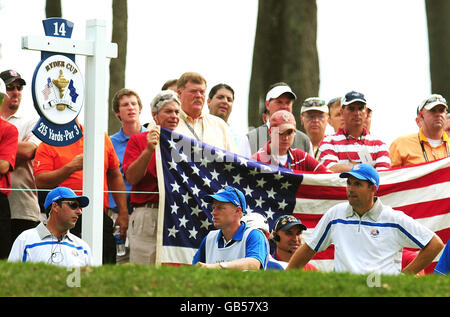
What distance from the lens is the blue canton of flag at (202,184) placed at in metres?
11.4

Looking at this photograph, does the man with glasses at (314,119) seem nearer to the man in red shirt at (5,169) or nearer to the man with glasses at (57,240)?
the man in red shirt at (5,169)

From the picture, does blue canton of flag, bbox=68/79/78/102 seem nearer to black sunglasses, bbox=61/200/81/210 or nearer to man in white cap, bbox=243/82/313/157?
black sunglasses, bbox=61/200/81/210

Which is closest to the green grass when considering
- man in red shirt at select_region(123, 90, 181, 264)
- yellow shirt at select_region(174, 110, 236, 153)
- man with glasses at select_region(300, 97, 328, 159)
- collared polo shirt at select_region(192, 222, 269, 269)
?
collared polo shirt at select_region(192, 222, 269, 269)

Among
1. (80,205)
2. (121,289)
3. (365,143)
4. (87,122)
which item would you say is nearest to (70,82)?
(87,122)

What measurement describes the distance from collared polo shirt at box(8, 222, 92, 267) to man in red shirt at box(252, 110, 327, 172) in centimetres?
303

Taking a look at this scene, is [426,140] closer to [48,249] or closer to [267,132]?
[267,132]

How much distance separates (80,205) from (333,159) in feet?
11.9

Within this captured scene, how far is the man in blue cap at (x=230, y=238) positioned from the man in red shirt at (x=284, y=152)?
1.99 m

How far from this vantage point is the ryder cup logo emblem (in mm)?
9367

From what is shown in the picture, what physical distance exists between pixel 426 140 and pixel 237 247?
153 inches

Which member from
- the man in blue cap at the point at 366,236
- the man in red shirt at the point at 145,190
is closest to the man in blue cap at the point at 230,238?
the man in blue cap at the point at 366,236

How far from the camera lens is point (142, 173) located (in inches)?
435

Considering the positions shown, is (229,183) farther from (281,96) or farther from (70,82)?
(70,82)

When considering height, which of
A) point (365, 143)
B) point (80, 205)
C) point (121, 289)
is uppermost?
point (365, 143)
